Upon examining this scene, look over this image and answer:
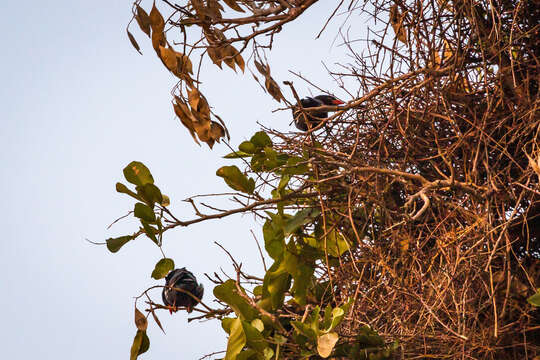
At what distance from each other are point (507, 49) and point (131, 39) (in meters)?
0.55

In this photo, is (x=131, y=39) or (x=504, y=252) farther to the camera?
(x=131, y=39)

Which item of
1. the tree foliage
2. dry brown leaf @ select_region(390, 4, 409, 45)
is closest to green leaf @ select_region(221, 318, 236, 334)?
the tree foliage

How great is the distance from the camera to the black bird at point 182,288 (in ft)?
3.15

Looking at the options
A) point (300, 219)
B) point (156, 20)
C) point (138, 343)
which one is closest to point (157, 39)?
point (156, 20)

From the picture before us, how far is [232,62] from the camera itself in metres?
1.02

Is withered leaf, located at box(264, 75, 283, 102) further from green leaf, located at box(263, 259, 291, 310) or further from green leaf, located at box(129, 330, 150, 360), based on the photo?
green leaf, located at box(129, 330, 150, 360)

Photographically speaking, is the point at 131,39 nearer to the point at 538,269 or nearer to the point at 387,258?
the point at 387,258

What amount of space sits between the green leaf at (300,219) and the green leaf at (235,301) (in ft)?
0.37

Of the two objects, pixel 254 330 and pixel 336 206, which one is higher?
pixel 336 206

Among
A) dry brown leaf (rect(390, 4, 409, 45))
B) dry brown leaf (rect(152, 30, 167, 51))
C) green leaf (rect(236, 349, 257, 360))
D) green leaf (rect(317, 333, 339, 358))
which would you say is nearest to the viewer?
green leaf (rect(317, 333, 339, 358))

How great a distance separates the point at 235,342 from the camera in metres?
0.84

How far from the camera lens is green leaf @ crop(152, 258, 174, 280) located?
0.97 meters

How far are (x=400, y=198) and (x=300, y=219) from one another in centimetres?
19

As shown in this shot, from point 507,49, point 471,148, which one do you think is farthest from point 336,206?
point 507,49
